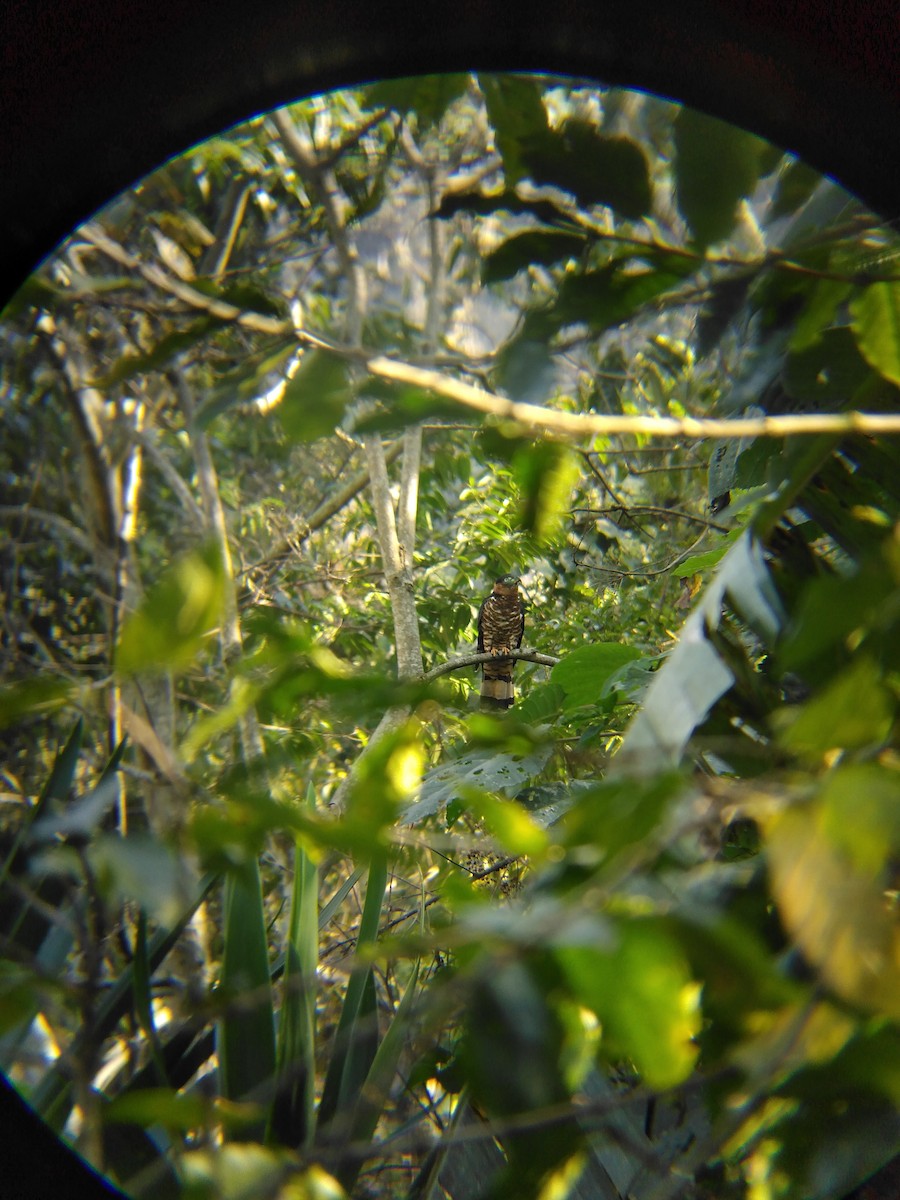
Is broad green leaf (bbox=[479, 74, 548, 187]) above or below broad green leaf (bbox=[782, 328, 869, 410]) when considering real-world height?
above

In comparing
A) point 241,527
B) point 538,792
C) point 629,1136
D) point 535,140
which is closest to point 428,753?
point 538,792

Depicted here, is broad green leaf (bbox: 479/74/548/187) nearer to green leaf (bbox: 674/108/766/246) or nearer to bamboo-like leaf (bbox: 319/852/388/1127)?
green leaf (bbox: 674/108/766/246)

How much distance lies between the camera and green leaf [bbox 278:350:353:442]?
330mm

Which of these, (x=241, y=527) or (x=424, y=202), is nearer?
(x=424, y=202)

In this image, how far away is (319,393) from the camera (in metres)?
0.33

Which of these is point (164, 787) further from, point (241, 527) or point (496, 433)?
point (241, 527)

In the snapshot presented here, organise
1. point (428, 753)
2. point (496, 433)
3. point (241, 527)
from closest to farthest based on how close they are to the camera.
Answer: point (496, 433)
point (241, 527)
point (428, 753)

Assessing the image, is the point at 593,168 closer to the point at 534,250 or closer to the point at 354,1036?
the point at 534,250

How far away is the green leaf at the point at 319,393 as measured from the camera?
13.0 inches

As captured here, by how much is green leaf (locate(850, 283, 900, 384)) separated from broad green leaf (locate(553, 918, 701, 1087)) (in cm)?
26

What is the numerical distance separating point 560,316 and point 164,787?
0.25 metres

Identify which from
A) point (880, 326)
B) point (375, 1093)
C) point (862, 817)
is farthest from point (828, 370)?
point (375, 1093)

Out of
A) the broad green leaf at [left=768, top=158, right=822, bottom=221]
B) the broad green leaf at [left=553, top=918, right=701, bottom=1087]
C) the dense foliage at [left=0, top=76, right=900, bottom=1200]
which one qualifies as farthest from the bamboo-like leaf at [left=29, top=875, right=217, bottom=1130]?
the broad green leaf at [left=768, top=158, right=822, bottom=221]

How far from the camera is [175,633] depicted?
0.78ft
